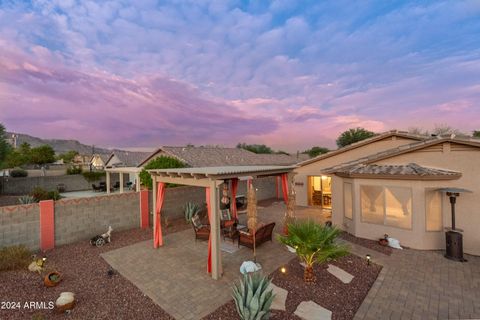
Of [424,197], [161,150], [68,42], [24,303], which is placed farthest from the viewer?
[161,150]

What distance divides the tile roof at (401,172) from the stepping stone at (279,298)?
242 inches

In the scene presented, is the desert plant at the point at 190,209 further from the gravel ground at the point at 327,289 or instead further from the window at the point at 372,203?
the window at the point at 372,203

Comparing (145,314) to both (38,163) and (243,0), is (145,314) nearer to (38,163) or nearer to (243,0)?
(243,0)

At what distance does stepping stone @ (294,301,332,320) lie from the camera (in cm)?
431

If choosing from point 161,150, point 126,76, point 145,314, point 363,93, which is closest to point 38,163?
point 161,150

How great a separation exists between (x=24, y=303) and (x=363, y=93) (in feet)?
66.3

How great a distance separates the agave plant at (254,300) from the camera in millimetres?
3832

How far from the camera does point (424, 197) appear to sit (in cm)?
779

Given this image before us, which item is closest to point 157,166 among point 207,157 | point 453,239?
point 207,157

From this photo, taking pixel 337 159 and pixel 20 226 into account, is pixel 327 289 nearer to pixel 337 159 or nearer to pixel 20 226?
pixel 20 226

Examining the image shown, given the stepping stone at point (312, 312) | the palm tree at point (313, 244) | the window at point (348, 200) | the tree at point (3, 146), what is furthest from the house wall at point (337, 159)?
the tree at point (3, 146)

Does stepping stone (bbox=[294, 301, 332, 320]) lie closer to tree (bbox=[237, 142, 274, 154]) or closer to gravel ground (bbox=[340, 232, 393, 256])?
gravel ground (bbox=[340, 232, 393, 256])

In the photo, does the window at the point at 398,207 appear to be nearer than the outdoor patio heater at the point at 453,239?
No

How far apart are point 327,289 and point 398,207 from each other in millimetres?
5422
